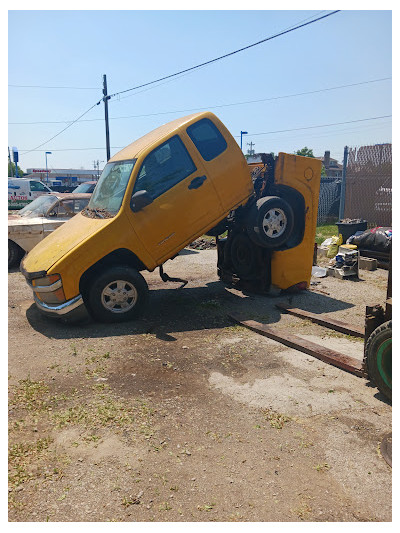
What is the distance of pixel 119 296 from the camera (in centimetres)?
620

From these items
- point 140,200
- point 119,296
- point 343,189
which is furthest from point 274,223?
point 343,189

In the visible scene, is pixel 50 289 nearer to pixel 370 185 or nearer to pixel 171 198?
pixel 171 198

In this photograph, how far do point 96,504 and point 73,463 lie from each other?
508 millimetres

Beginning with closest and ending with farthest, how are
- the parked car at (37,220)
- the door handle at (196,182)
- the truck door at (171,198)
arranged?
the truck door at (171,198) → the door handle at (196,182) → the parked car at (37,220)

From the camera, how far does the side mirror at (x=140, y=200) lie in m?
6.05

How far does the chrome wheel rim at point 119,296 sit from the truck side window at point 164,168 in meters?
1.35

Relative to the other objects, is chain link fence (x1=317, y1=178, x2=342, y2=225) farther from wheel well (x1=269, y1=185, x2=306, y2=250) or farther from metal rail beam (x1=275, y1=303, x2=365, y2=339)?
metal rail beam (x1=275, y1=303, x2=365, y2=339)

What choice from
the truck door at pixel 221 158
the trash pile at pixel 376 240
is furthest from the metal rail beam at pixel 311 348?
the trash pile at pixel 376 240

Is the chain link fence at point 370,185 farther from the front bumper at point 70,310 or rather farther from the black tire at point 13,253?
the front bumper at point 70,310

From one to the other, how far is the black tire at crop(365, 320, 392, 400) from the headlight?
3.91m

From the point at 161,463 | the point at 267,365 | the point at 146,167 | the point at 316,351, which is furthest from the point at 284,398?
the point at 146,167

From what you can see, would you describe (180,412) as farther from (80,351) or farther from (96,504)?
(80,351)

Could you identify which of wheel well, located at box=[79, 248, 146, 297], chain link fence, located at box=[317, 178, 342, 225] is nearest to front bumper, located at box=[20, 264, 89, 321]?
wheel well, located at box=[79, 248, 146, 297]

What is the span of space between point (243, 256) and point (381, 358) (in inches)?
176
